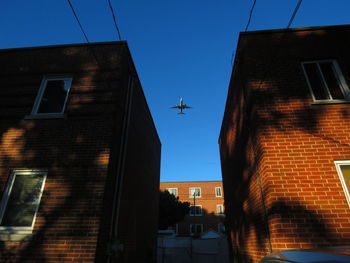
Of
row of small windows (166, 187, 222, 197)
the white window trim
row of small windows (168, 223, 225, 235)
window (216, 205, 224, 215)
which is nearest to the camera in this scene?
the white window trim

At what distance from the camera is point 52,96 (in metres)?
6.62

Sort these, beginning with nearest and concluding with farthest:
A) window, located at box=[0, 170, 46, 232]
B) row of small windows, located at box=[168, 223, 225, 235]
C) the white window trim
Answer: the white window trim < window, located at box=[0, 170, 46, 232] < row of small windows, located at box=[168, 223, 225, 235]

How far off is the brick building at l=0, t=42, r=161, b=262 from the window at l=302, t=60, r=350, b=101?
5.14m

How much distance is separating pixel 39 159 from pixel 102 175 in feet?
5.56

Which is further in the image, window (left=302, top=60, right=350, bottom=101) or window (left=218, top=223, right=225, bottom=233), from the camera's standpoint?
window (left=218, top=223, right=225, bottom=233)

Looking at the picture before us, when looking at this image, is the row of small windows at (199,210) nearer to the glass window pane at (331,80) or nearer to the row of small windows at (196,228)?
the row of small windows at (196,228)

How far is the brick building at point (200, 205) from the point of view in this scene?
35.8 meters

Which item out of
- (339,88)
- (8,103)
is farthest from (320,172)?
(8,103)

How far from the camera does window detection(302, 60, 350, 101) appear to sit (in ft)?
18.1

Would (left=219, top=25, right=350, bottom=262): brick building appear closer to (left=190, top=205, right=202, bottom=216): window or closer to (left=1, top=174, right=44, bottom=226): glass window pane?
(left=1, top=174, right=44, bottom=226): glass window pane

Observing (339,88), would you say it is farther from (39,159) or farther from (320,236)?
(39,159)

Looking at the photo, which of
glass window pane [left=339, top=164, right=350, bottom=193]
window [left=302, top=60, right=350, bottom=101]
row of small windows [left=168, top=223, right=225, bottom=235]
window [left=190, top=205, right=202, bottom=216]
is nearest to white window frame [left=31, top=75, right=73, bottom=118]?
window [left=302, top=60, right=350, bottom=101]

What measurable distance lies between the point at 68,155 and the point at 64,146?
0.96ft

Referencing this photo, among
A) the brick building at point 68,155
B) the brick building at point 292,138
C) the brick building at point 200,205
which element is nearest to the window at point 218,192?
the brick building at point 200,205
